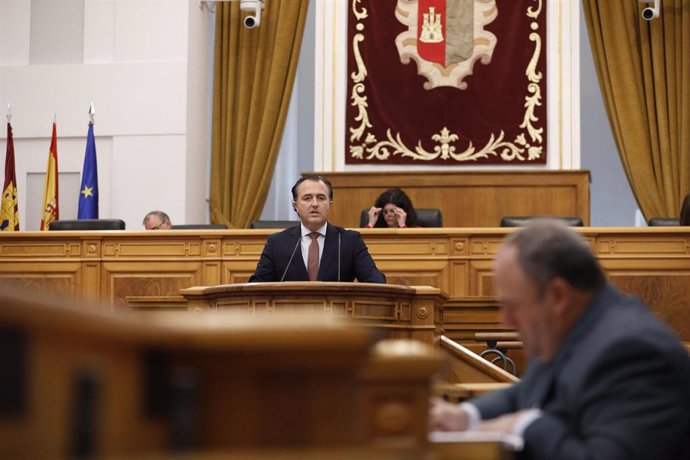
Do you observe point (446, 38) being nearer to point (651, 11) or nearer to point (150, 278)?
point (651, 11)

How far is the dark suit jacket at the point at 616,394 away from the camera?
178 cm

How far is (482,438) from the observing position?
5.60ft

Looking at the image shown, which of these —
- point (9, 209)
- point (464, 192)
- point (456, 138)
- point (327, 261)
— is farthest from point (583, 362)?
point (456, 138)

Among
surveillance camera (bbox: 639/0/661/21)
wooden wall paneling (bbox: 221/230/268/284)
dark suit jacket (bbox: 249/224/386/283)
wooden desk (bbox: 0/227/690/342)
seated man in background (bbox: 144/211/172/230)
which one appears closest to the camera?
dark suit jacket (bbox: 249/224/386/283)

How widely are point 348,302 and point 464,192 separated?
534 centimetres

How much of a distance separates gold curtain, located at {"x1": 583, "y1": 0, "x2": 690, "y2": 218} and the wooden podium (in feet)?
18.7

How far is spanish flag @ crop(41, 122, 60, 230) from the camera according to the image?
32.6 ft

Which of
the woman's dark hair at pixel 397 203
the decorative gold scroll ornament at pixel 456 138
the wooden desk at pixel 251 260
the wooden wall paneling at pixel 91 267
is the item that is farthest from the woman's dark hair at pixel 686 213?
the wooden wall paneling at pixel 91 267

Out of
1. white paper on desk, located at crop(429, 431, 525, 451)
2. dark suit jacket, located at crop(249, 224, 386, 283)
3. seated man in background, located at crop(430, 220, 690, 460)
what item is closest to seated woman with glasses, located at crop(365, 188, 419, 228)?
dark suit jacket, located at crop(249, 224, 386, 283)

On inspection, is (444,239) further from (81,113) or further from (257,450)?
(257,450)

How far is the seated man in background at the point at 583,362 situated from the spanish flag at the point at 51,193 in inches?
332

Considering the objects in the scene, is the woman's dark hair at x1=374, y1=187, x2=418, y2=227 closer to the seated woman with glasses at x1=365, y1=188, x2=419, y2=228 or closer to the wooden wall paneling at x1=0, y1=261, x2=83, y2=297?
the seated woman with glasses at x1=365, y1=188, x2=419, y2=228

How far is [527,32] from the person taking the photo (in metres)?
10.7

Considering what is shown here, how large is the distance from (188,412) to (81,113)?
1021 centimetres
